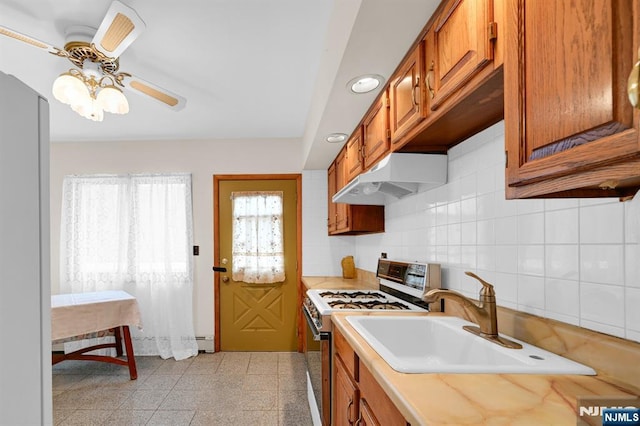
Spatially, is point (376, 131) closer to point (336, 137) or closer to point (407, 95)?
point (407, 95)

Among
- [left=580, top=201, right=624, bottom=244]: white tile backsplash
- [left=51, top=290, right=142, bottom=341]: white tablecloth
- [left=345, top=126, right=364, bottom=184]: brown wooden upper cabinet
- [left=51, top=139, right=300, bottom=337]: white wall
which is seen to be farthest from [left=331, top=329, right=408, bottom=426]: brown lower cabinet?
[left=51, top=139, right=300, bottom=337]: white wall

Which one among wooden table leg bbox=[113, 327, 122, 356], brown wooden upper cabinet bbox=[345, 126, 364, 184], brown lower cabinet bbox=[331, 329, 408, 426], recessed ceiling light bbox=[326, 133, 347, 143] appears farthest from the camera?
wooden table leg bbox=[113, 327, 122, 356]

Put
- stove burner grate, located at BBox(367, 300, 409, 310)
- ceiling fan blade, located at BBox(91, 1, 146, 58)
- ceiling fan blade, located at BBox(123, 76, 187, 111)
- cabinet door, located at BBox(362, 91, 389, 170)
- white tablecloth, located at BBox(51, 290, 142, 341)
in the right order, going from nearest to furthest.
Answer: ceiling fan blade, located at BBox(91, 1, 146, 58), cabinet door, located at BBox(362, 91, 389, 170), stove burner grate, located at BBox(367, 300, 409, 310), ceiling fan blade, located at BBox(123, 76, 187, 111), white tablecloth, located at BBox(51, 290, 142, 341)

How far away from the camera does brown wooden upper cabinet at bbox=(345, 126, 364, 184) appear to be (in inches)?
94.0

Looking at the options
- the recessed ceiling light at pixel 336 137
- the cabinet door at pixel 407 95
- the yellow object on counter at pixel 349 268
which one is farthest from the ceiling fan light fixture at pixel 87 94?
the yellow object on counter at pixel 349 268

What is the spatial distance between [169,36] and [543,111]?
199cm

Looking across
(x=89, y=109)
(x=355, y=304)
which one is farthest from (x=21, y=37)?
(x=355, y=304)

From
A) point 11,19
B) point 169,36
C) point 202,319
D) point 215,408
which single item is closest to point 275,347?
point 202,319

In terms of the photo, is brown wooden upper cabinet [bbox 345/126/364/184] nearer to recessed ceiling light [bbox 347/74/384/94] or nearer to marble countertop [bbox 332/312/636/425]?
recessed ceiling light [bbox 347/74/384/94]

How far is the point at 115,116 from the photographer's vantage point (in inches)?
131

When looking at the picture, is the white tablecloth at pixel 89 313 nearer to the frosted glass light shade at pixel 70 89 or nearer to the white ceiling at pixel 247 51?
the white ceiling at pixel 247 51

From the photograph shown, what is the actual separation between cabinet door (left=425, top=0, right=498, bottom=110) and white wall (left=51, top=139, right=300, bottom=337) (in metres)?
2.94

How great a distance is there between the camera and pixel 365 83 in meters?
1.79

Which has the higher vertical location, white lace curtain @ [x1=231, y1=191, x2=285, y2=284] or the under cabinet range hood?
the under cabinet range hood
